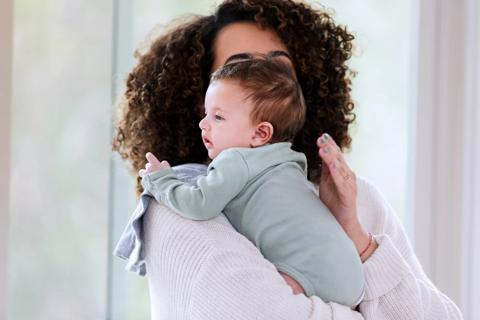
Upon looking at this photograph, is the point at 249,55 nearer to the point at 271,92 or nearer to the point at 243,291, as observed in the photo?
the point at 271,92

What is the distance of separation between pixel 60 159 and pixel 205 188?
1291mm

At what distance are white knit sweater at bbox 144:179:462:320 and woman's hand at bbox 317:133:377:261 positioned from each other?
1.5 inches

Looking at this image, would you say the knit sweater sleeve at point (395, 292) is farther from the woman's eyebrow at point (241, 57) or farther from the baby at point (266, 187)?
the woman's eyebrow at point (241, 57)

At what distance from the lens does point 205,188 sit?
53.4 inches

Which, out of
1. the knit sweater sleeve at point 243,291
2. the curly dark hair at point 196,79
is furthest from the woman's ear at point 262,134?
the curly dark hair at point 196,79

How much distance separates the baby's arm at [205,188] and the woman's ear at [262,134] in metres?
0.07

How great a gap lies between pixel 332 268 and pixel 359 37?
167cm

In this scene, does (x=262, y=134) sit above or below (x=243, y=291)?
above

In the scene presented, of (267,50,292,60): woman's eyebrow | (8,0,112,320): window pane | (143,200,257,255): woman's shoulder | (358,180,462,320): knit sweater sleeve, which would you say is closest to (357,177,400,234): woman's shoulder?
(358,180,462,320): knit sweater sleeve

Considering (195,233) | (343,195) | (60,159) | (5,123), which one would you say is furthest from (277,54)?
(60,159)

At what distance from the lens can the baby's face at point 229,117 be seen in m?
1.44

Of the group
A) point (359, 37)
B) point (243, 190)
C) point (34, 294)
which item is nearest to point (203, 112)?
point (243, 190)

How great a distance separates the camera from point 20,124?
238 centimetres

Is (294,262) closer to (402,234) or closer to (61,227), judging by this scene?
(402,234)
